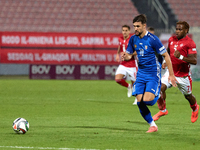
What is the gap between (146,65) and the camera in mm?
6801

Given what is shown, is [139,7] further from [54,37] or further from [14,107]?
[14,107]

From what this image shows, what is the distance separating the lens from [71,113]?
9430mm

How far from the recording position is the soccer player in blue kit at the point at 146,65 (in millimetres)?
6586

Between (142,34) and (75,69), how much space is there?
15.0m

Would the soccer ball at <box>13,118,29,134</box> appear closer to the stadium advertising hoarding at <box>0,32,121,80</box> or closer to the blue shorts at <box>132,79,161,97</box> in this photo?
the blue shorts at <box>132,79,161,97</box>

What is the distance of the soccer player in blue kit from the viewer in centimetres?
659

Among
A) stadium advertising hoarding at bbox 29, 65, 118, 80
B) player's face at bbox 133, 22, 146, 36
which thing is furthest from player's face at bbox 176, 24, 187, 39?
stadium advertising hoarding at bbox 29, 65, 118, 80

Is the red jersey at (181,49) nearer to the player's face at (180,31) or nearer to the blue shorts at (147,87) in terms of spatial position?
the player's face at (180,31)

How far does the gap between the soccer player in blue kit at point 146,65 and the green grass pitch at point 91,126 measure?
→ 564 mm

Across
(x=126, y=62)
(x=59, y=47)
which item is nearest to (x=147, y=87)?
(x=126, y=62)

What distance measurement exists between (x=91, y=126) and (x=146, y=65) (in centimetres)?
162

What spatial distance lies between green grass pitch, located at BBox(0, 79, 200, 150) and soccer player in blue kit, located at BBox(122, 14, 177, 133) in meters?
0.56

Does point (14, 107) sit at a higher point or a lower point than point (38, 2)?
lower

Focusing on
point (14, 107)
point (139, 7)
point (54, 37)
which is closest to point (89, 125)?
point (14, 107)
